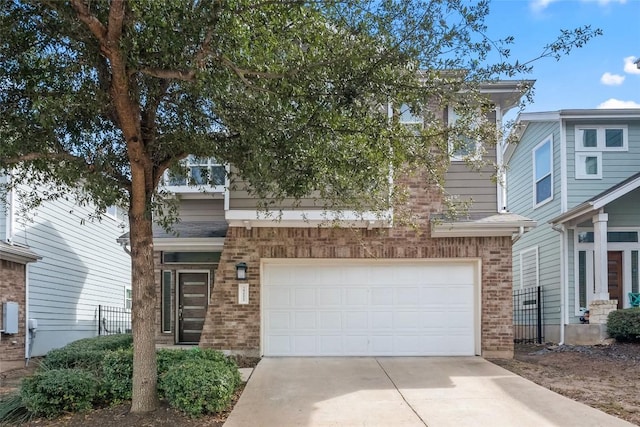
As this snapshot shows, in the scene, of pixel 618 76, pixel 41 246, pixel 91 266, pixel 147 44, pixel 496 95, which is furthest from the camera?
pixel 91 266

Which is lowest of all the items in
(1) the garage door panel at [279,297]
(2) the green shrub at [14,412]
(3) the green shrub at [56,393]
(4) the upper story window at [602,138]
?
(2) the green shrub at [14,412]

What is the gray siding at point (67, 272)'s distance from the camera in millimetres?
12883

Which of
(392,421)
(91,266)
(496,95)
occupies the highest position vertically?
(496,95)

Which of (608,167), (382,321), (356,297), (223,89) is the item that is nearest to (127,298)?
(356,297)

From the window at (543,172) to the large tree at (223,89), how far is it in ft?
28.7

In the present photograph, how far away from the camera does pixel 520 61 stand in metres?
6.23

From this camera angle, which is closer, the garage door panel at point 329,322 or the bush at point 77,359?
the bush at point 77,359

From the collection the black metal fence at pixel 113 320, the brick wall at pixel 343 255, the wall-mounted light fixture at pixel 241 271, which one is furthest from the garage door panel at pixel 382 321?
the black metal fence at pixel 113 320

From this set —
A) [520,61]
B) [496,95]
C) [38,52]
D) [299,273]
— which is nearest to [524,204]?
[496,95]

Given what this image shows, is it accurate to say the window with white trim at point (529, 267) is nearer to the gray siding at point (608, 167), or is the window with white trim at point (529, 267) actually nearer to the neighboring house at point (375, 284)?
the gray siding at point (608, 167)

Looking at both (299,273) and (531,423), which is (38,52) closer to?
(299,273)

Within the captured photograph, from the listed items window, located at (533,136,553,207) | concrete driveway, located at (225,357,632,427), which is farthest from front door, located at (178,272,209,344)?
window, located at (533,136,553,207)

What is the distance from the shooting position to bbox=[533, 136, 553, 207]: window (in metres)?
15.0

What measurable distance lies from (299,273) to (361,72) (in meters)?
5.84
